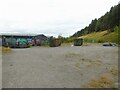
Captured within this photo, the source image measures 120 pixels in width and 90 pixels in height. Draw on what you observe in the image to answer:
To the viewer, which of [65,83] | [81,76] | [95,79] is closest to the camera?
[65,83]

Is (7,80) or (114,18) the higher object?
(114,18)

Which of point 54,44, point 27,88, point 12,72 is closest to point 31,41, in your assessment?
point 54,44

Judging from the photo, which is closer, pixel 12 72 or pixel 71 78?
pixel 71 78

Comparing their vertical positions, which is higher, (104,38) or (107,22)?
(107,22)

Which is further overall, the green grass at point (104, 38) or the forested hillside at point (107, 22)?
the forested hillside at point (107, 22)

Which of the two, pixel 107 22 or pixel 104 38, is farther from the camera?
pixel 107 22

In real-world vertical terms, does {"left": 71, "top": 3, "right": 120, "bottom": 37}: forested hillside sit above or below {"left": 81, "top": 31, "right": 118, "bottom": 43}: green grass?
above

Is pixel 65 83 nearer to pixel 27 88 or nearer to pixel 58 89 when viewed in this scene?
pixel 58 89

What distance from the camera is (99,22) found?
11712cm

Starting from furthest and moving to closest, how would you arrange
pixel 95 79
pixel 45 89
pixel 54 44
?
pixel 54 44 < pixel 95 79 < pixel 45 89

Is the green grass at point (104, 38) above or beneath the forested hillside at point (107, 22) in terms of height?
beneath

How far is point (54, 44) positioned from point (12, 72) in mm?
36096

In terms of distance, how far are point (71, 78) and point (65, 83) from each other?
3.58 ft

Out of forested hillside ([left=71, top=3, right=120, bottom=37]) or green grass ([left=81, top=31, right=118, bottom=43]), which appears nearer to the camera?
green grass ([left=81, top=31, right=118, bottom=43])
